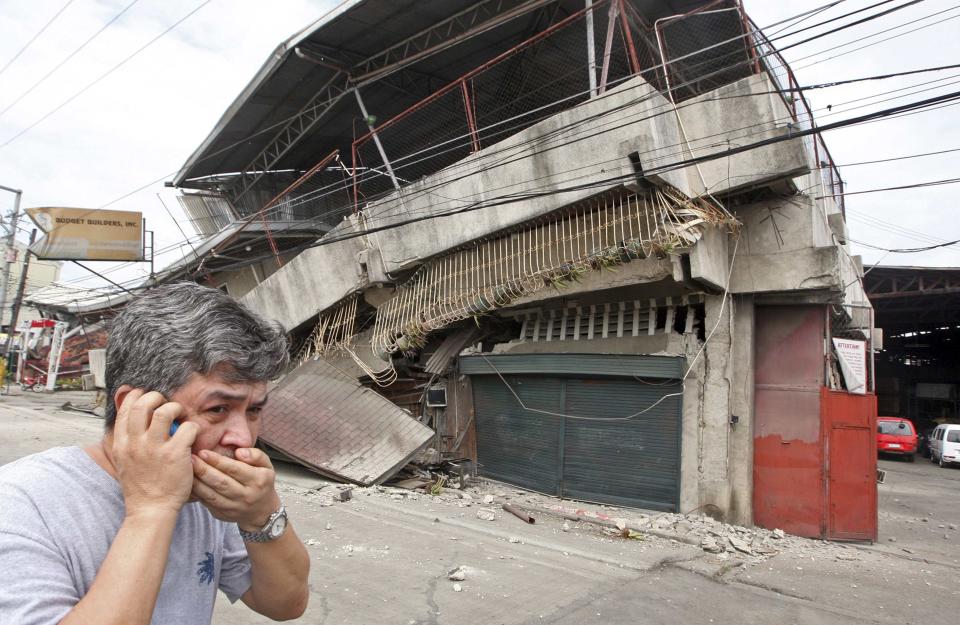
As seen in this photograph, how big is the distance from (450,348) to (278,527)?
9.31 meters

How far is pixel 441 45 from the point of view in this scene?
10.6 meters

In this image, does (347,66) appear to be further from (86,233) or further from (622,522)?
(86,233)

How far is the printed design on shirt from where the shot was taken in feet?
5.28

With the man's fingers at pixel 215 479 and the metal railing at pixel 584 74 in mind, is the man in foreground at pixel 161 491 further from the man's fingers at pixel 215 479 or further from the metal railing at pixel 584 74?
the metal railing at pixel 584 74

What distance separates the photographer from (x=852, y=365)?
8.27 meters

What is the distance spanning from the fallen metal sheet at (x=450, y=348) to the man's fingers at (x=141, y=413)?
9536 mm

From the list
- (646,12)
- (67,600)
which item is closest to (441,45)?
(646,12)

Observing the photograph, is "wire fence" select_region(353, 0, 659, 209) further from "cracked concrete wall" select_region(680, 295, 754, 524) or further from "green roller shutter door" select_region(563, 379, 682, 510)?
"cracked concrete wall" select_region(680, 295, 754, 524)

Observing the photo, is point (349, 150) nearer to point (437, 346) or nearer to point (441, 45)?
point (441, 45)

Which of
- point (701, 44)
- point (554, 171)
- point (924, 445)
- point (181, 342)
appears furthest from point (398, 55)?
point (924, 445)

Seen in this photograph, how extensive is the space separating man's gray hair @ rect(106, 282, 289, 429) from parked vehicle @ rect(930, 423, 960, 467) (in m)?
24.1

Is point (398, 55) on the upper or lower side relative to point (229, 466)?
upper

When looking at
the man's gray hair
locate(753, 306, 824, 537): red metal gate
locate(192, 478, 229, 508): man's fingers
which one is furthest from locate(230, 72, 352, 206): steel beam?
locate(192, 478, 229, 508): man's fingers

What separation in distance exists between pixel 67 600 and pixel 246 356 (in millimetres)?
588
